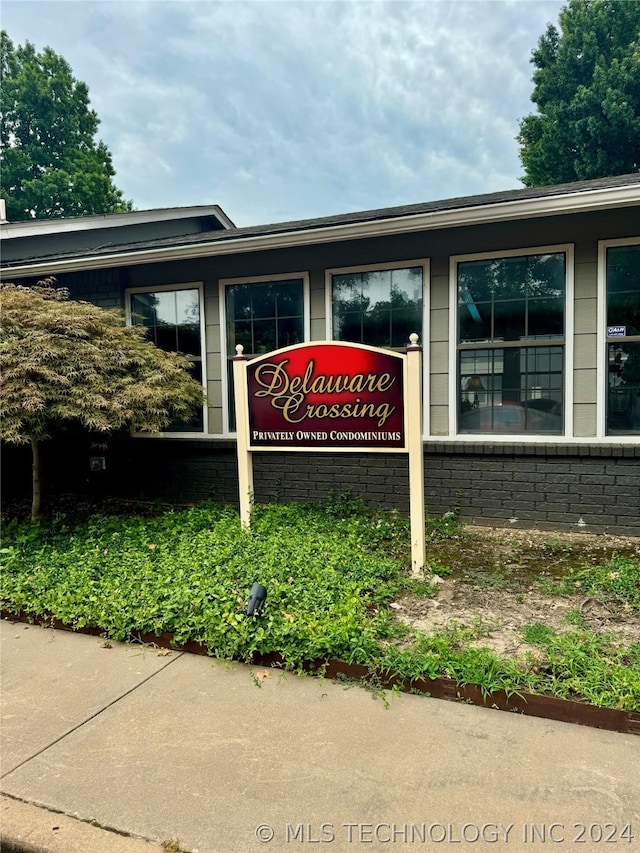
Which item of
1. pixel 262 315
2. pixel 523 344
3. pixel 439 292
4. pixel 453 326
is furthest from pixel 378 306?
pixel 523 344

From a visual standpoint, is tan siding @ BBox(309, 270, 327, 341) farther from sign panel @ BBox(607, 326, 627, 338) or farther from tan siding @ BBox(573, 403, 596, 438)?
sign panel @ BBox(607, 326, 627, 338)

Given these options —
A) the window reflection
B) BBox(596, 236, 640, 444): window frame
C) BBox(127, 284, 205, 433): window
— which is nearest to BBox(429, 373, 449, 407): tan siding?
the window reflection

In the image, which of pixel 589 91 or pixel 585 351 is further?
pixel 589 91

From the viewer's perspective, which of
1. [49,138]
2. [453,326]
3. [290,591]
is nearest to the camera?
[290,591]

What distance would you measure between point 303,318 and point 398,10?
7.53m

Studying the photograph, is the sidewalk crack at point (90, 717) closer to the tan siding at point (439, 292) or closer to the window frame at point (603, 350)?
the tan siding at point (439, 292)

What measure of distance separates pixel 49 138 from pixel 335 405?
94.6 ft

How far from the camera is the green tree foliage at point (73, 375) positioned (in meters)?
4.93

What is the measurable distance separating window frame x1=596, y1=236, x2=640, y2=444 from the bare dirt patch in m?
1.01

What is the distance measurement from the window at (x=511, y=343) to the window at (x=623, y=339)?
434 mm

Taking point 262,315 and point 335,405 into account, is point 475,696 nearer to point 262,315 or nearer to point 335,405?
point 335,405

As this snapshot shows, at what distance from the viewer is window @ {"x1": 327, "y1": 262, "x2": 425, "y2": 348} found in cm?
596

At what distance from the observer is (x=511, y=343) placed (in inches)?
219

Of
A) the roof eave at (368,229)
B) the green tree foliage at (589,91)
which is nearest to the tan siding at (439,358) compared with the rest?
the roof eave at (368,229)
